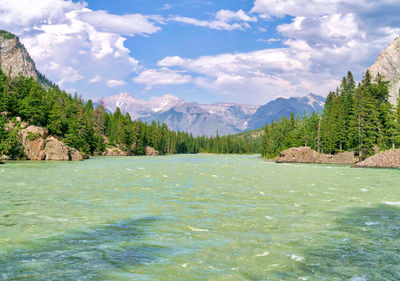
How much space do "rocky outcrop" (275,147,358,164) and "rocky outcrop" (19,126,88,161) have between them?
5611cm

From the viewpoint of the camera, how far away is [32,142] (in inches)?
2643

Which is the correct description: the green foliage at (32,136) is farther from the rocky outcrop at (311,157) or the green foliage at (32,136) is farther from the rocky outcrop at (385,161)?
the rocky outcrop at (385,161)

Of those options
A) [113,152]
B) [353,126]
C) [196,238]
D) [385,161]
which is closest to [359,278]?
[196,238]

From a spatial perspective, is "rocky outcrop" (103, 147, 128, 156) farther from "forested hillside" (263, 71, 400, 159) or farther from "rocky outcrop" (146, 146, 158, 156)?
"forested hillside" (263, 71, 400, 159)

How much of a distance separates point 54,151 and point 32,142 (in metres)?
4.84

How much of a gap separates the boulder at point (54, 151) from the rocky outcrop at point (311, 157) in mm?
55434

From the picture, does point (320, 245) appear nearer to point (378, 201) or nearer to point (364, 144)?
point (378, 201)

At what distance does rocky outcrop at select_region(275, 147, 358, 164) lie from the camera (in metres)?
79.7

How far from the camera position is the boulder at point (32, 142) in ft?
218

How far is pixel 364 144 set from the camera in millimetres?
72438

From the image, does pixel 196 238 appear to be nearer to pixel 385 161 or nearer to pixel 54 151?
pixel 385 161

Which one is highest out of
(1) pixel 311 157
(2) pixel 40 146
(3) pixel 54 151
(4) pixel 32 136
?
(4) pixel 32 136

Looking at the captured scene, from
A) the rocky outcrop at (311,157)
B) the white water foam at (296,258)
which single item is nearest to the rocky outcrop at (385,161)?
the rocky outcrop at (311,157)

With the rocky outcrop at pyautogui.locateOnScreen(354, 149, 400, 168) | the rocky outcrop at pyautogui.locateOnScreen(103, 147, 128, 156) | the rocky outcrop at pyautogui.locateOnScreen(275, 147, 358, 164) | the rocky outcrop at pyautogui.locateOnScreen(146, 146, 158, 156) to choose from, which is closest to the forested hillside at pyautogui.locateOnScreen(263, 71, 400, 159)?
the rocky outcrop at pyautogui.locateOnScreen(275, 147, 358, 164)
